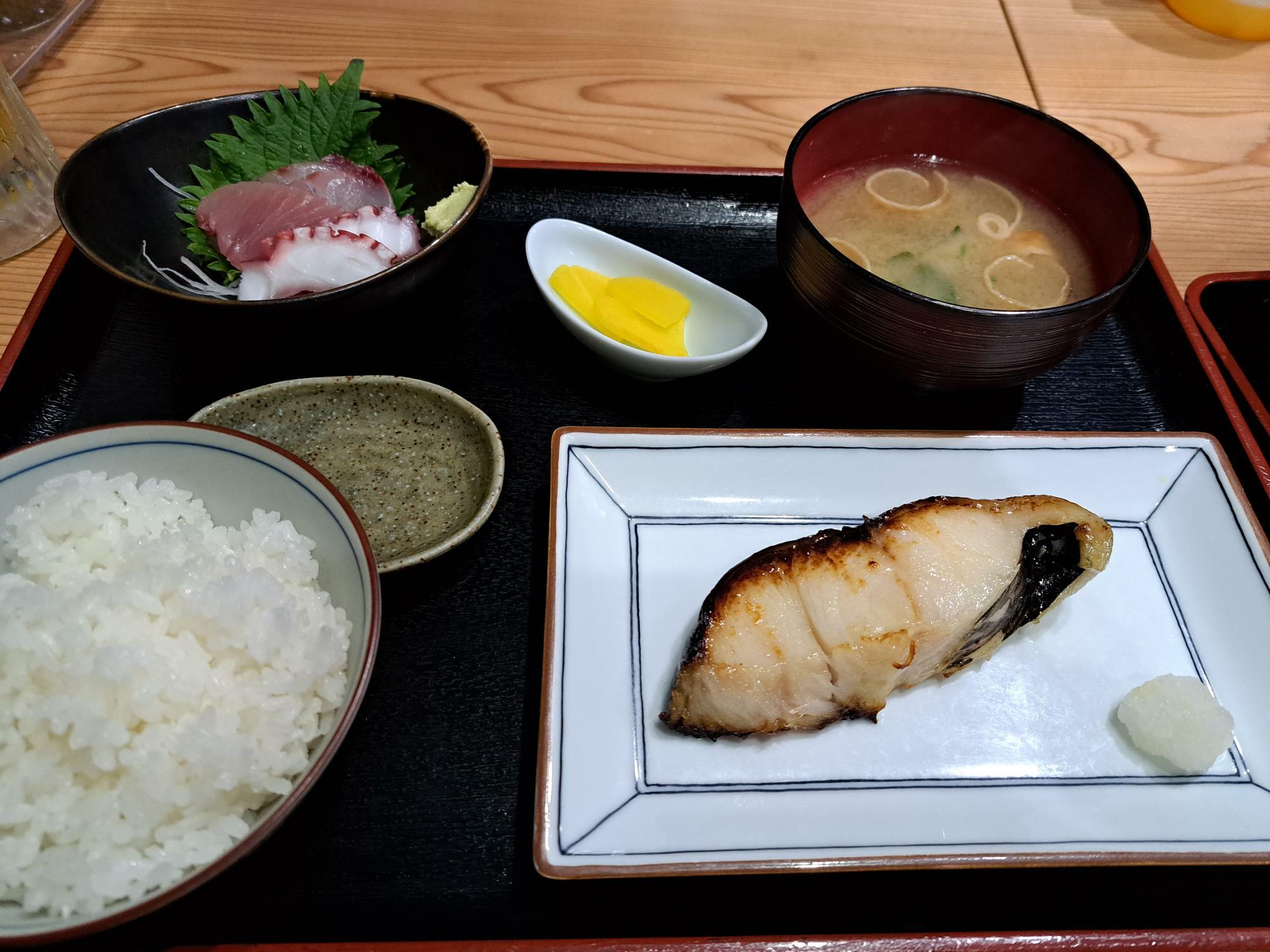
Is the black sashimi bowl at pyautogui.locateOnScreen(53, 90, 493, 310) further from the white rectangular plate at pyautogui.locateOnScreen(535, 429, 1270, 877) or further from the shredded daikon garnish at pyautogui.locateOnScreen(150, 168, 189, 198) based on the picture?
the white rectangular plate at pyautogui.locateOnScreen(535, 429, 1270, 877)

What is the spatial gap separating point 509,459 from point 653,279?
56cm

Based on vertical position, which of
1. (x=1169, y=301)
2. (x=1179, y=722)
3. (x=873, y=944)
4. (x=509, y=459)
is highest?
(x=1169, y=301)

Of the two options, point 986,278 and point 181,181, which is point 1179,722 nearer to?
point 986,278

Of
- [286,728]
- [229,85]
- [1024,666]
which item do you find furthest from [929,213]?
[229,85]

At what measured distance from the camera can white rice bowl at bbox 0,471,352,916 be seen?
3.26ft

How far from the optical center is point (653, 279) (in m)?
1.85

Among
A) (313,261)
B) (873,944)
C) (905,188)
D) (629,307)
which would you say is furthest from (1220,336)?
(313,261)

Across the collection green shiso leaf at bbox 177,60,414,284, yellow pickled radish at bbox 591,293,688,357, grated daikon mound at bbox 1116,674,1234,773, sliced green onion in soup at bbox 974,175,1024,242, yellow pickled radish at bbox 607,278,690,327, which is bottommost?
grated daikon mound at bbox 1116,674,1234,773

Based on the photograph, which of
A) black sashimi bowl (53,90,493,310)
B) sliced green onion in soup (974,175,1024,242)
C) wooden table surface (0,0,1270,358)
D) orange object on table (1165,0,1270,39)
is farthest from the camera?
orange object on table (1165,0,1270,39)

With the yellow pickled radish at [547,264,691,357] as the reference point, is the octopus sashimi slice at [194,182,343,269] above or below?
above

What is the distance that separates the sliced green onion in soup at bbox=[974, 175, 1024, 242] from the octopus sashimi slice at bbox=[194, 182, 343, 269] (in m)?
1.43

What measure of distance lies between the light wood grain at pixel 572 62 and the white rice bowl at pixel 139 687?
1.47m

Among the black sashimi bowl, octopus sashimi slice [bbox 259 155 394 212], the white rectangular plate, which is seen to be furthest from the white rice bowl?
octopus sashimi slice [bbox 259 155 394 212]

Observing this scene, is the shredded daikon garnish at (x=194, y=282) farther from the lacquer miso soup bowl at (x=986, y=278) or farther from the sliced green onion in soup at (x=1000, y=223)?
the sliced green onion in soup at (x=1000, y=223)
